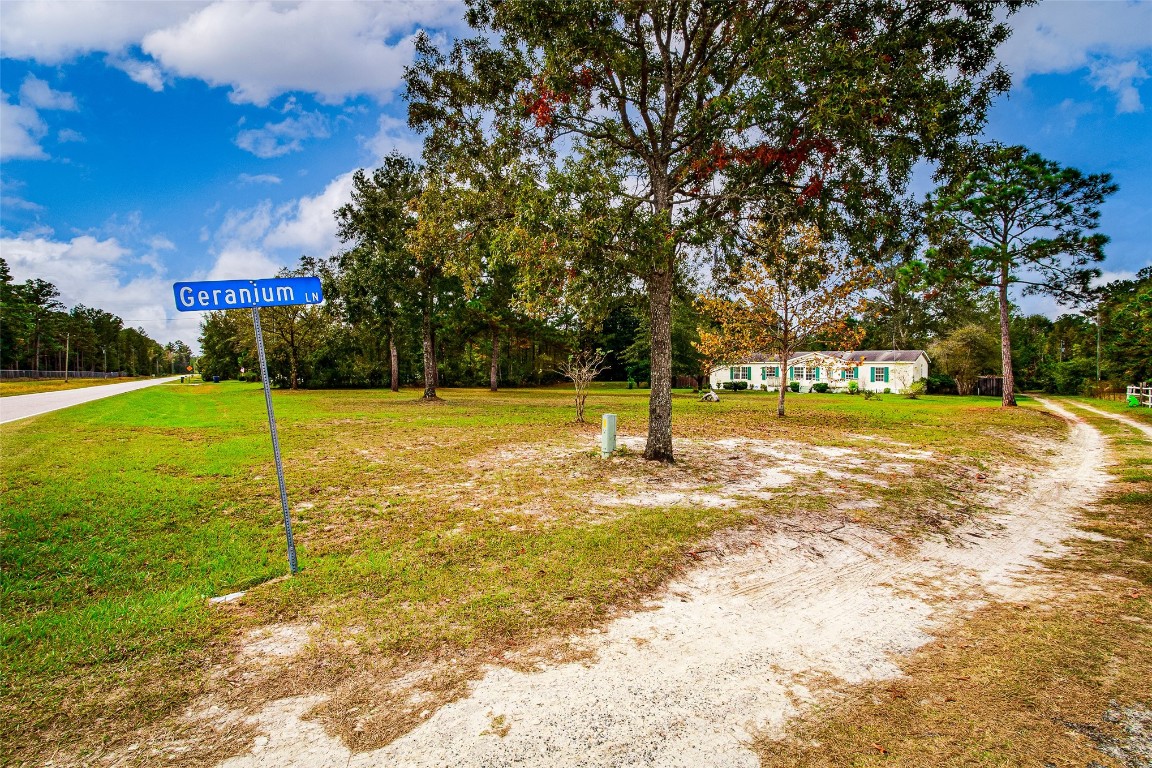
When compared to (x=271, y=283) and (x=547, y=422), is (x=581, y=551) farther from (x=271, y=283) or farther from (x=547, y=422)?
(x=547, y=422)

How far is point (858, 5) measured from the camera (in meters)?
8.06

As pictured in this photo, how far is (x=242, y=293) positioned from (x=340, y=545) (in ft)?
9.70

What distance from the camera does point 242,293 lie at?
458 centimetres

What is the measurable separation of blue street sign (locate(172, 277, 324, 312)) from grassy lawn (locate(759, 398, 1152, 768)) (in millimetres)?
4976

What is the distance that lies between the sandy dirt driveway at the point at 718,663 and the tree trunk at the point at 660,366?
4.03m

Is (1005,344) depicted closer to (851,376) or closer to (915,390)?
(915,390)

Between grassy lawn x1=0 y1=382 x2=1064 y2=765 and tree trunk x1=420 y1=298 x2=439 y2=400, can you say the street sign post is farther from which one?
tree trunk x1=420 y1=298 x2=439 y2=400

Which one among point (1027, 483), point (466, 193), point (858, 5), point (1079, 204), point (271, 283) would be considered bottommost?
point (1027, 483)

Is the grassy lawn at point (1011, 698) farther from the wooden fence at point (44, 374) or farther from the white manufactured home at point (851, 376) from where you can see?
the wooden fence at point (44, 374)

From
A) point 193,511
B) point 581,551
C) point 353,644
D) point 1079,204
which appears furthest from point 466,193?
point 1079,204

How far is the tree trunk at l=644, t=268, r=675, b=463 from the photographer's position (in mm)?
9664

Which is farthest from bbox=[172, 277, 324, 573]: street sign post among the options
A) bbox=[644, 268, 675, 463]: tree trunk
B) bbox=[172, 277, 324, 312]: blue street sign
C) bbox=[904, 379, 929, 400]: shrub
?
bbox=[904, 379, 929, 400]: shrub

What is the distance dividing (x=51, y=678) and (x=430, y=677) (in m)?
2.47

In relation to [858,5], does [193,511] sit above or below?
below
